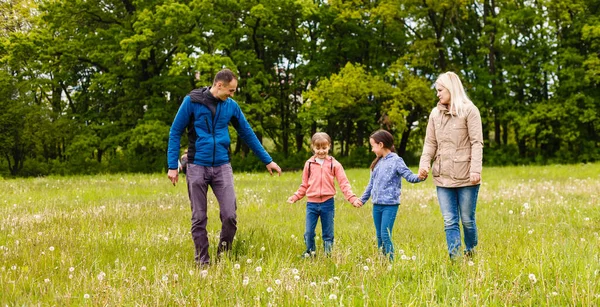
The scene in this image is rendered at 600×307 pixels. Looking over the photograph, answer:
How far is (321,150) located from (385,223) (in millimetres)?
1174

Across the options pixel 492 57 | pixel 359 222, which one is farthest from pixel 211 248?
pixel 492 57

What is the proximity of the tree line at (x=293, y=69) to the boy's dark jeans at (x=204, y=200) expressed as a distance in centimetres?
2207

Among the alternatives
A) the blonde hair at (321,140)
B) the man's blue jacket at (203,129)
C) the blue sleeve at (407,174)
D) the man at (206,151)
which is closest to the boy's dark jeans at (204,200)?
the man at (206,151)

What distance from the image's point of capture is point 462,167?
215 inches

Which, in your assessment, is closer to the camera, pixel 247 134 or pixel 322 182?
pixel 322 182

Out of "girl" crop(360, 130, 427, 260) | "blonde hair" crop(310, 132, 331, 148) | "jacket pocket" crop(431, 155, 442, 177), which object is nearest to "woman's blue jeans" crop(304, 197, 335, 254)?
"girl" crop(360, 130, 427, 260)

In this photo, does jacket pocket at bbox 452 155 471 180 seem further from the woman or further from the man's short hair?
the man's short hair

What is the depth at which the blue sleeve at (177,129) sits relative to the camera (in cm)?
548

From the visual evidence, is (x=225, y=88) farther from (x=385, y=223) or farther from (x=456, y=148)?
(x=456, y=148)

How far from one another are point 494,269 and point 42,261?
14.5 ft

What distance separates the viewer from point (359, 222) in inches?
330

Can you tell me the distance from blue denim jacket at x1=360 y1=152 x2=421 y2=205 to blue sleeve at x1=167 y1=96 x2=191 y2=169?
2.30m

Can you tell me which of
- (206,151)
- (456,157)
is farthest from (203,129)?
(456,157)

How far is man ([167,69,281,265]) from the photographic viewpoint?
17.8 feet
